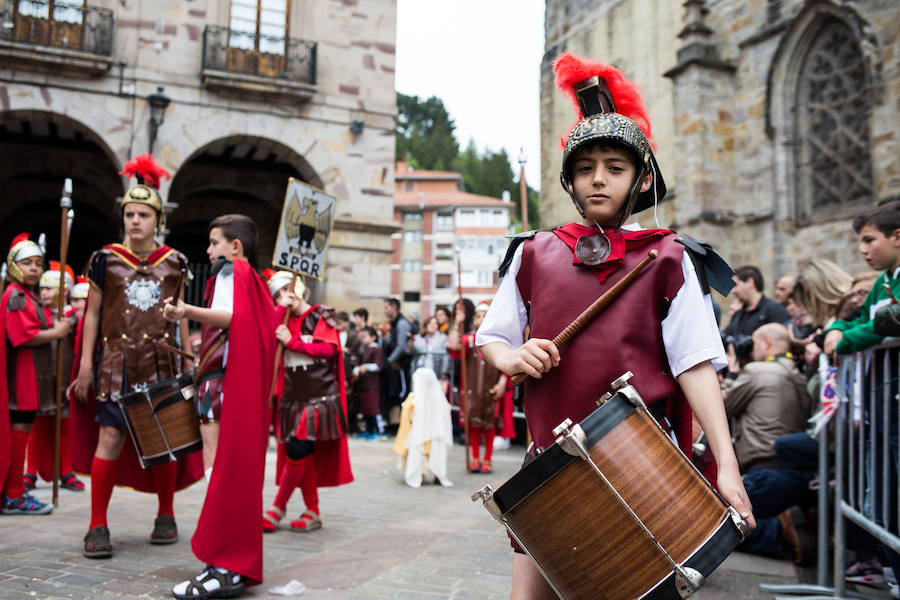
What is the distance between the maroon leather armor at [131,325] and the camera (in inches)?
180

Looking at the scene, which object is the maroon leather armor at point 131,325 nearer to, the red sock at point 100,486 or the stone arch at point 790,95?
the red sock at point 100,486

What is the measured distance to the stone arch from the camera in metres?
14.2

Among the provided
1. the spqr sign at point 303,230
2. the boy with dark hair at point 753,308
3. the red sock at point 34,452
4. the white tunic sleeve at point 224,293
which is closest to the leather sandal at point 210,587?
the white tunic sleeve at point 224,293

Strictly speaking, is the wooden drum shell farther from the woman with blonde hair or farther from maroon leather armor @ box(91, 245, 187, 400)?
the woman with blonde hair

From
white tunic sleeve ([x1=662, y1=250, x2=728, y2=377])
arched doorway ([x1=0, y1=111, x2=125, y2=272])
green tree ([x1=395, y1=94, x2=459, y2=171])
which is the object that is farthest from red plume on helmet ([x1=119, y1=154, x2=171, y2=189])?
green tree ([x1=395, y1=94, x2=459, y2=171])

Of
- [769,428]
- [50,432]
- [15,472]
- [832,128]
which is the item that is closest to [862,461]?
[769,428]

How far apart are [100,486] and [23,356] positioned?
2.24m

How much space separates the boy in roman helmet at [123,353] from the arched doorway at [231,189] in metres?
10.4

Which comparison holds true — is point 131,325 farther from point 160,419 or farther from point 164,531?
point 164,531

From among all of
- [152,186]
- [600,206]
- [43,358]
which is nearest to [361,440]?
[43,358]

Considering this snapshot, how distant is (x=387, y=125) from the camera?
15.2 m

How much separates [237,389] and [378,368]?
28.8 feet

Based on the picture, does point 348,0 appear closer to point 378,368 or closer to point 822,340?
point 378,368

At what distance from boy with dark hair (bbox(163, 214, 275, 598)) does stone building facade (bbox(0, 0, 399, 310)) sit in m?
10.1
